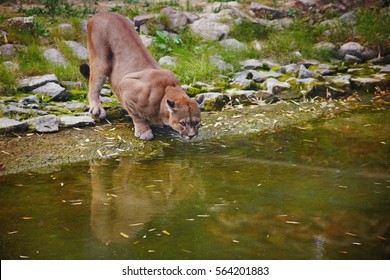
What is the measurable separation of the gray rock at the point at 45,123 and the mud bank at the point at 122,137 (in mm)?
81

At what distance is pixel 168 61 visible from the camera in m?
8.55

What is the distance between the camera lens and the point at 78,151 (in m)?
5.23

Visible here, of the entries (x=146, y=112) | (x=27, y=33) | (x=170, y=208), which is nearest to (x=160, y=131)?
(x=146, y=112)

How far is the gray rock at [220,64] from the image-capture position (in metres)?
8.57

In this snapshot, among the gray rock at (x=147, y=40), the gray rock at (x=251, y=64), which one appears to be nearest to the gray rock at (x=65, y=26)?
the gray rock at (x=147, y=40)

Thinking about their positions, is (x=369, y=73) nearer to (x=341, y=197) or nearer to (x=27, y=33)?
(x=341, y=197)

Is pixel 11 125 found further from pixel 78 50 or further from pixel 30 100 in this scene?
pixel 78 50

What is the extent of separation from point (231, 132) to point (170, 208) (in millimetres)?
2287

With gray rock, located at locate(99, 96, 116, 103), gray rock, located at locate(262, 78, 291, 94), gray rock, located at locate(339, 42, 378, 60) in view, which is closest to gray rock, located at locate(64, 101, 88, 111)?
gray rock, located at locate(99, 96, 116, 103)

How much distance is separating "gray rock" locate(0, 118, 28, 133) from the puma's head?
159cm

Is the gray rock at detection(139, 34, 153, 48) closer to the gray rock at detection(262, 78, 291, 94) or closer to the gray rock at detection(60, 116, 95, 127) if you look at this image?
the gray rock at detection(262, 78, 291, 94)

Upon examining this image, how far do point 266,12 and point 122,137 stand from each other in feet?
21.8

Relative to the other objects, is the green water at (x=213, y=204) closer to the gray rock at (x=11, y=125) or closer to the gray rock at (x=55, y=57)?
the gray rock at (x=11, y=125)

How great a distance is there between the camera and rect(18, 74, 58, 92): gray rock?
712 cm
